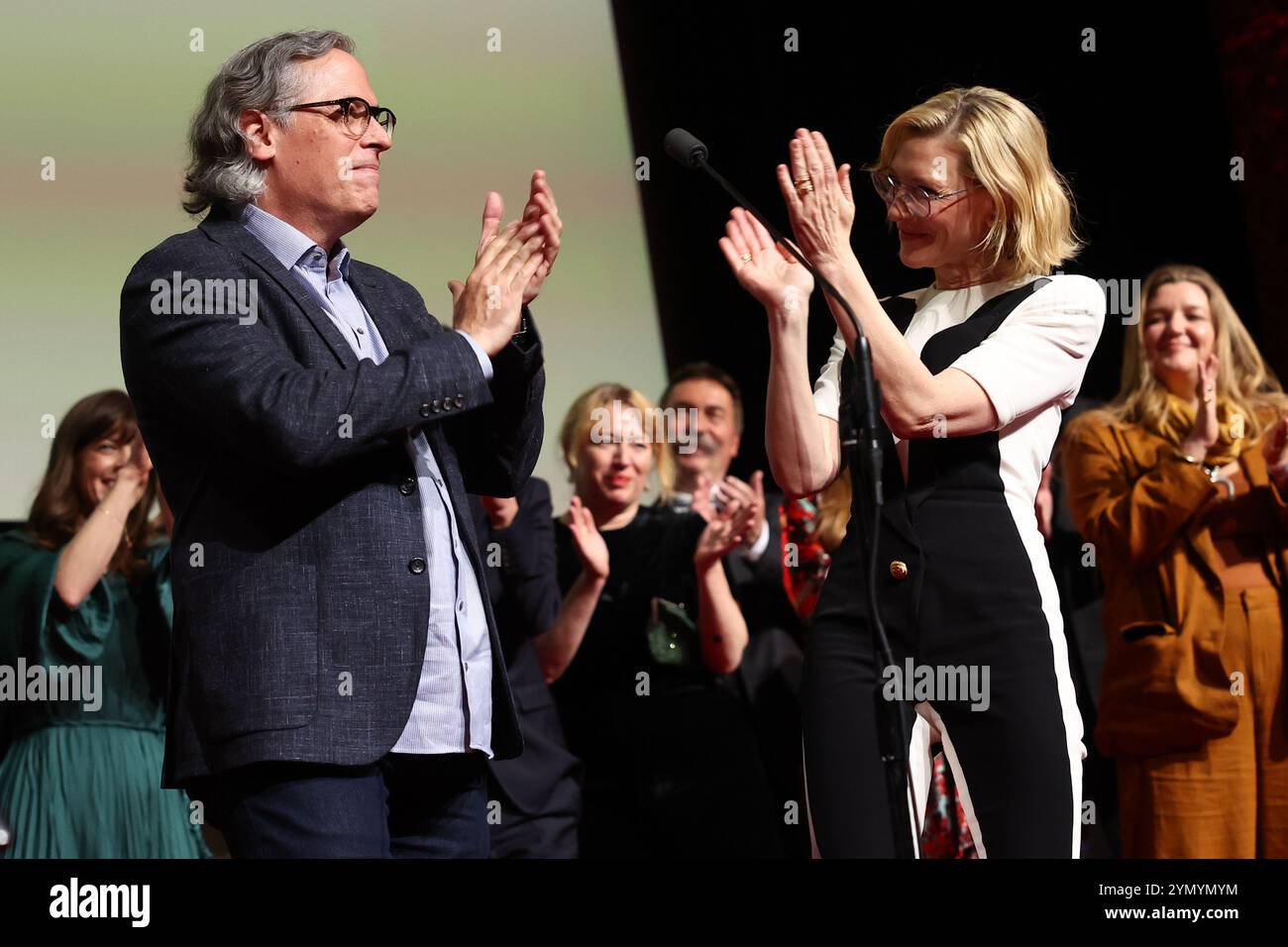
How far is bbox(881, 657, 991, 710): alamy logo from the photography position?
1911 millimetres

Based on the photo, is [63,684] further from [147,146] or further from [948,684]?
[948,684]

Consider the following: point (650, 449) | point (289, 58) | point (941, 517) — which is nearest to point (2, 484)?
point (650, 449)

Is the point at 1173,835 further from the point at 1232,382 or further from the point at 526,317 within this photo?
the point at 526,317

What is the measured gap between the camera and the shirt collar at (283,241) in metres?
1.92

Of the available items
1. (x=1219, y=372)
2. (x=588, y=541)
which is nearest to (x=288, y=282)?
(x=588, y=541)

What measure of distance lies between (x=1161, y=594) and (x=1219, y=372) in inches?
22.9

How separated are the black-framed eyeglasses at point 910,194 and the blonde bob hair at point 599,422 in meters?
1.66

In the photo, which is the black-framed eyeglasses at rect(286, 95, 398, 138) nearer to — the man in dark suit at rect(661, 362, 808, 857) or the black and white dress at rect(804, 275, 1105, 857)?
the black and white dress at rect(804, 275, 1105, 857)

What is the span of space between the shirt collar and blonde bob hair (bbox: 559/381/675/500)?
188cm

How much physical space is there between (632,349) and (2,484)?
5.42 ft

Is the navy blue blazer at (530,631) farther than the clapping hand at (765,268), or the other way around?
the navy blue blazer at (530,631)

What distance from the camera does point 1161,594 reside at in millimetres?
3285
